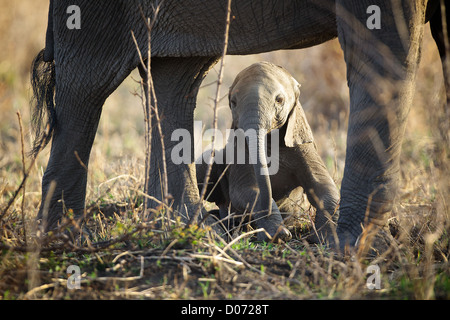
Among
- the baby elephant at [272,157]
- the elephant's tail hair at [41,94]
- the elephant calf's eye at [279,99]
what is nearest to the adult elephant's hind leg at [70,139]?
the elephant's tail hair at [41,94]

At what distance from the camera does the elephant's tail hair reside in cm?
440

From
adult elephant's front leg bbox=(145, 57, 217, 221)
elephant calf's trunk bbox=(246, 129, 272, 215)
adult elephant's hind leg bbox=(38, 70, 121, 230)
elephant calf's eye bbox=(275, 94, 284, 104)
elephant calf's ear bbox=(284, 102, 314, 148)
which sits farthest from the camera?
adult elephant's hind leg bbox=(38, 70, 121, 230)

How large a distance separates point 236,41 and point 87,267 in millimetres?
1631

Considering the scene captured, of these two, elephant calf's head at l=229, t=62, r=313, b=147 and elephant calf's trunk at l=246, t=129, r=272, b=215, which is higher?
elephant calf's head at l=229, t=62, r=313, b=147

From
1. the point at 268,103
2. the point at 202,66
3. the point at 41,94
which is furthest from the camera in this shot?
the point at 41,94

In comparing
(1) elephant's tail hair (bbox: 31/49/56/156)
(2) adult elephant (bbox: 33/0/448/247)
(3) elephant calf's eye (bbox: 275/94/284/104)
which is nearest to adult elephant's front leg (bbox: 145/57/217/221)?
(2) adult elephant (bbox: 33/0/448/247)

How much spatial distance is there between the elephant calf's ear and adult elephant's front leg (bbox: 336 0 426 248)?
2.39 ft

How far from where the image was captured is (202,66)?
162 inches

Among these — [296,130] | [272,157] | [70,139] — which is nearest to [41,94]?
[70,139]

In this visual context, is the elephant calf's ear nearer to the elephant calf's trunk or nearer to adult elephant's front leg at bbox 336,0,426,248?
the elephant calf's trunk

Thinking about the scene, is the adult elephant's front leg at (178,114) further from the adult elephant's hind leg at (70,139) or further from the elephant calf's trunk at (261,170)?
the elephant calf's trunk at (261,170)

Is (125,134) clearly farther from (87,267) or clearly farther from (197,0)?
(87,267)

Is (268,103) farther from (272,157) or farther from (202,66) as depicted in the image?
(202,66)

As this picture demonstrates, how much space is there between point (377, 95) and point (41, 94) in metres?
2.49
